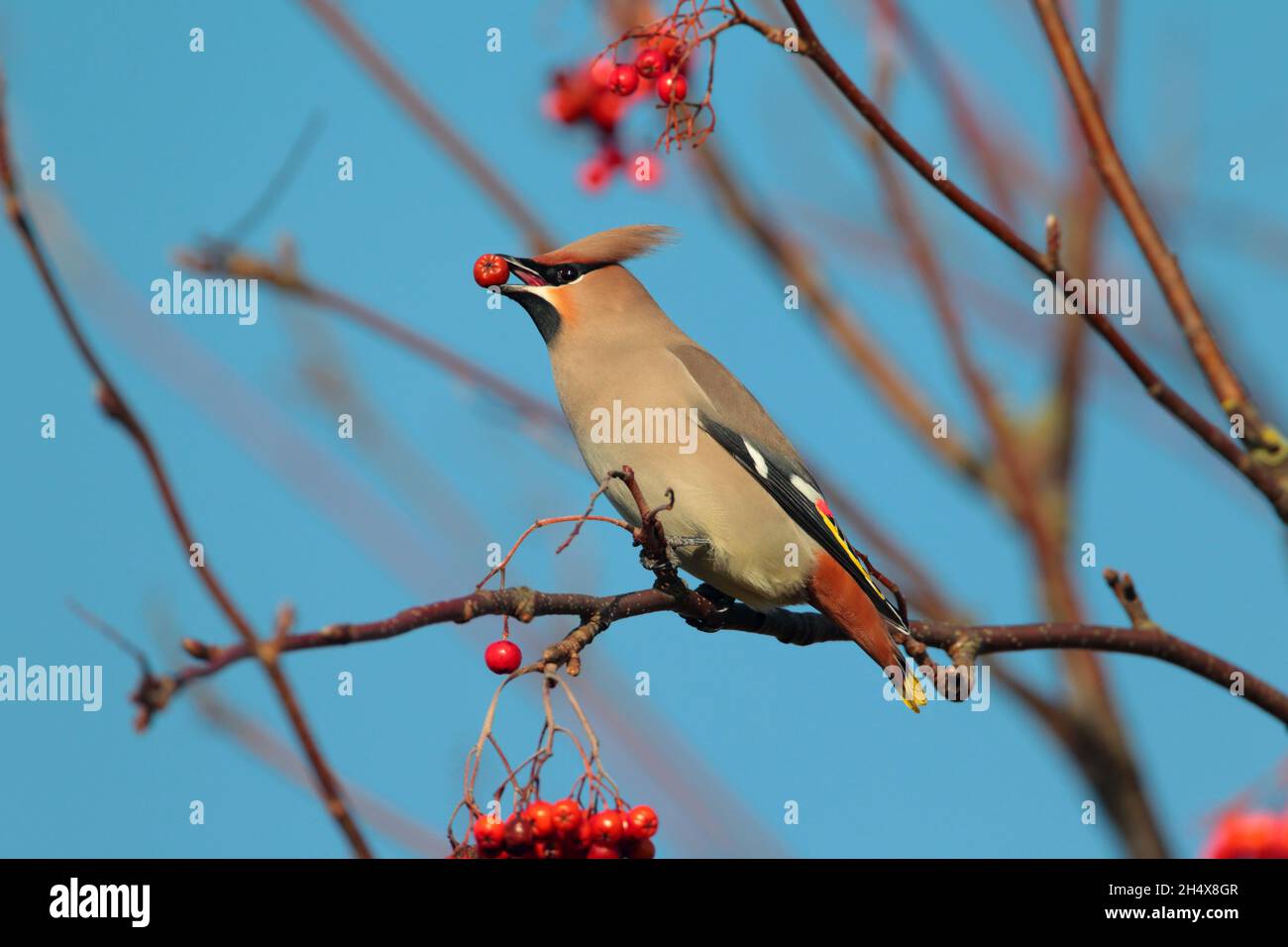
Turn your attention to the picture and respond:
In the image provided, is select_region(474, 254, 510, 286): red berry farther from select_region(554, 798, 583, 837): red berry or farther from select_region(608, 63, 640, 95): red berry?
select_region(554, 798, 583, 837): red berry

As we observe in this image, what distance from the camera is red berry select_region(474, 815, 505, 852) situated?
2.43 metres

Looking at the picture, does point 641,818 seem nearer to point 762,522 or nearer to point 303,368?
point 762,522

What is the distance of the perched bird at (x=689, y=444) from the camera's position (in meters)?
3.89

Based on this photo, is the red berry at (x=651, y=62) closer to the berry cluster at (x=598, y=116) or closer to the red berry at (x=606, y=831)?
the berry cluster at (x=598, y=116)

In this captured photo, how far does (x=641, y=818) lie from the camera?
8.21 feet

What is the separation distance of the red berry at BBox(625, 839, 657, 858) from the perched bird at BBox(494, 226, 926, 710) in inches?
44.1

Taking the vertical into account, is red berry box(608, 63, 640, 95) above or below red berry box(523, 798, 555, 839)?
above

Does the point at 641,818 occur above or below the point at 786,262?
below

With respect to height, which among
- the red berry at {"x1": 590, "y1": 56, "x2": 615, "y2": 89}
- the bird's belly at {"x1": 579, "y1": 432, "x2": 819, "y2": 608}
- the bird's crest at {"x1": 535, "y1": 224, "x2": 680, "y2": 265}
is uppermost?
the red berry at {"x1": 590, "y1": 56, "x2": 615, "y2": 89}

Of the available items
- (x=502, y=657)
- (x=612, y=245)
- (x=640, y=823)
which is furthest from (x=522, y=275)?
(x=640, y=823)
